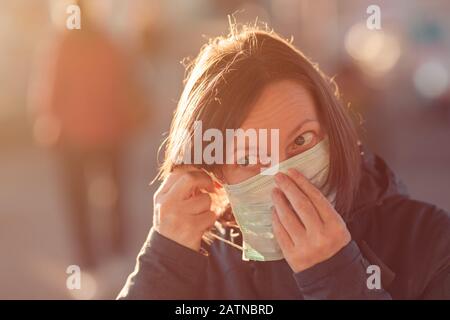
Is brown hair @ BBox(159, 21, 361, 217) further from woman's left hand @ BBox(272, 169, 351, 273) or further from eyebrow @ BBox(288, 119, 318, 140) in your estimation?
woman's left hand @ BBox(272, 169, 351, 273)

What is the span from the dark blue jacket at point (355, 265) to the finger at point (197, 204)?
0.08 metres

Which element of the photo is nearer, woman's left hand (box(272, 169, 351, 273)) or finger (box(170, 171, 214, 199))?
woman's left hand (box(272, 169, 351, 273))

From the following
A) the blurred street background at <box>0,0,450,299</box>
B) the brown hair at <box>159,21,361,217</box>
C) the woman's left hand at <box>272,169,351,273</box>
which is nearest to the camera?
the woman's left hand at <box>272,169,351,273</box>

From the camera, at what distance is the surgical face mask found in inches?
72.3

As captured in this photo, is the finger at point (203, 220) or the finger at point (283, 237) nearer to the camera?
the finger at point (283, 237)

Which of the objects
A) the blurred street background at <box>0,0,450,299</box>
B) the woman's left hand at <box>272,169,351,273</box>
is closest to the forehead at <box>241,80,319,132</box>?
the woman's left hand at <box>272,169,351,273</box>

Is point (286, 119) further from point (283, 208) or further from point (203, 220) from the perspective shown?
point (203, 220)

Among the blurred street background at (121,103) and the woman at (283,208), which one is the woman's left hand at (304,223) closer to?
the woman at (283,208)

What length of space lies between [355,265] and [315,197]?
158mm

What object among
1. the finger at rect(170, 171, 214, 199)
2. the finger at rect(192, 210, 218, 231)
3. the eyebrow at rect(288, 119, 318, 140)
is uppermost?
the eyebrow at rect(288, 119, 318, 140)

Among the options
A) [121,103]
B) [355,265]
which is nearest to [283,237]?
[355,265]

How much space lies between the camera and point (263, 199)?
1939 millimetres

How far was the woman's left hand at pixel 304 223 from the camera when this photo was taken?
5.48ft

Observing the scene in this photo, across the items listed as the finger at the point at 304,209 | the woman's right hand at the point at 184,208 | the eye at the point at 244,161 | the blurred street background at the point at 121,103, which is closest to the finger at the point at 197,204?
the woman's right hand at the point at 184,208
